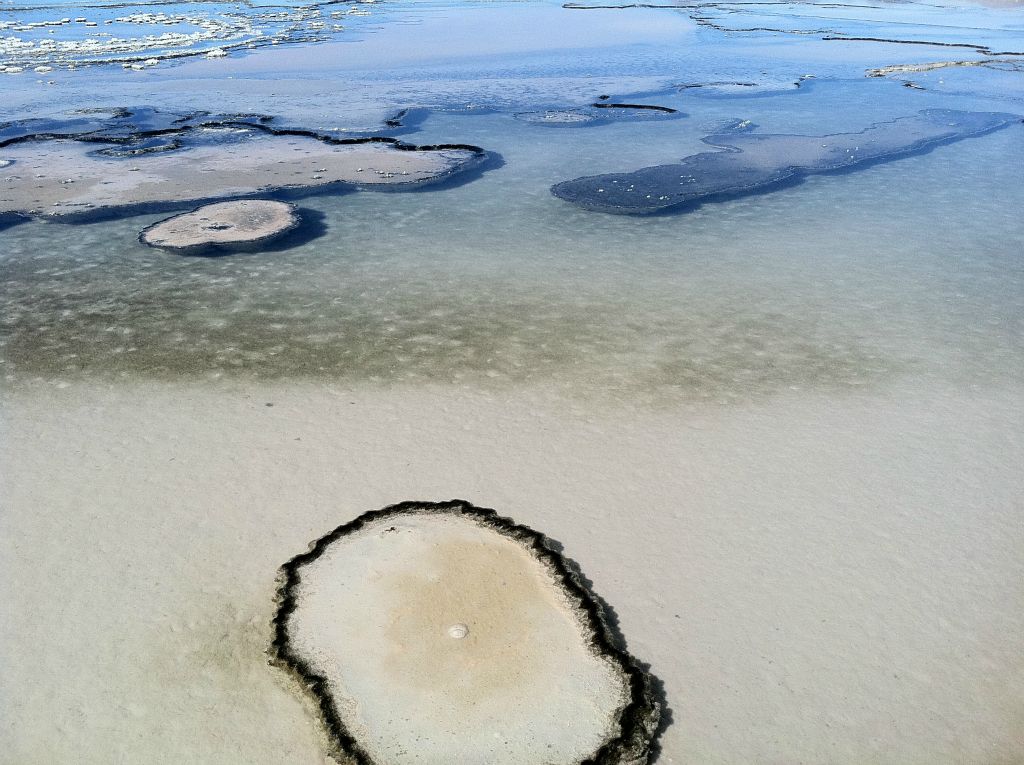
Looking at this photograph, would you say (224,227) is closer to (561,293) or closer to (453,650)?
(561,293)

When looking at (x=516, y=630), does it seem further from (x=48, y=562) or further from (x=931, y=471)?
(x=931, y=471)

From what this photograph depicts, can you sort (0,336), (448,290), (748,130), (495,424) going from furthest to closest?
(748,130)
(448,290)
(0,336)
(495,424)

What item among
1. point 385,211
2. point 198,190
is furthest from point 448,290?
point 198,190

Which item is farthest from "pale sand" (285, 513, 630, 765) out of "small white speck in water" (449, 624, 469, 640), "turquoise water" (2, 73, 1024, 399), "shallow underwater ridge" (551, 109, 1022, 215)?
"shallow underwater ridge" (551, 109, 1022, 215)

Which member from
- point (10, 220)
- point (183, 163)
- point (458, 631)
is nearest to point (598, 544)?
point (458, 631)

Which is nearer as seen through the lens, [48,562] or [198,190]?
[48,562]

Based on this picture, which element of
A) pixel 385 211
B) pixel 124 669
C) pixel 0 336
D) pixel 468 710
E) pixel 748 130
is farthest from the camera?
pixel 748 130
